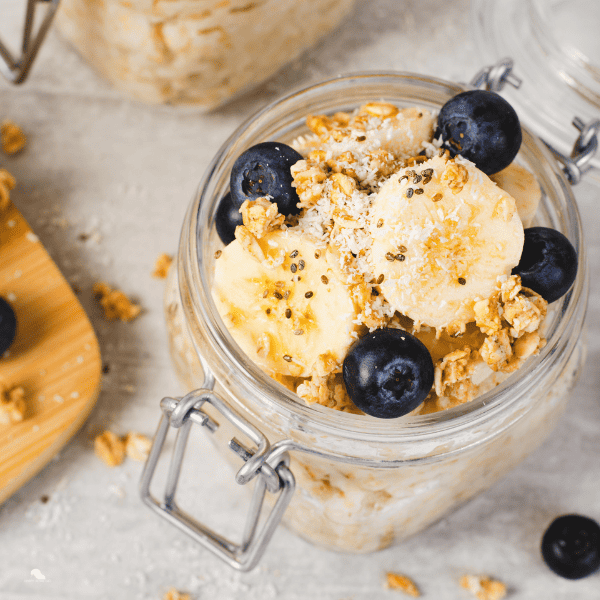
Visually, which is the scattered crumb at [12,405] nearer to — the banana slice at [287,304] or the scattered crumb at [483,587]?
the banana slice at [287,304]

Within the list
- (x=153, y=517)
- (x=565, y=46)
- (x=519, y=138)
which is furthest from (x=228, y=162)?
(x=565, y=46)

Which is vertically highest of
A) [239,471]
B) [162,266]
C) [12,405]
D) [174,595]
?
[239,471]

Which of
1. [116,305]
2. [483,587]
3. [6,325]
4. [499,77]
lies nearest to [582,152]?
[499,77]

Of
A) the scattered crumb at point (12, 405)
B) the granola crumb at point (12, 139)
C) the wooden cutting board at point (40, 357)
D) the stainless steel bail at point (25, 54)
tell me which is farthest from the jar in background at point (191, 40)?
the scattered crumb at point (12, 405)

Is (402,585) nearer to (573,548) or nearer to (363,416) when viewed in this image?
(573,548)

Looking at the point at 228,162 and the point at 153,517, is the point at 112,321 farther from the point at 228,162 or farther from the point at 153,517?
the point at 228,162

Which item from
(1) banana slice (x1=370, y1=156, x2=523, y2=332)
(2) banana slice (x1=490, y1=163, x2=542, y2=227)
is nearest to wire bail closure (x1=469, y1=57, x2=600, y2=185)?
(2) banana slice (x1=490, y1=163, x2=542, y2=227)
